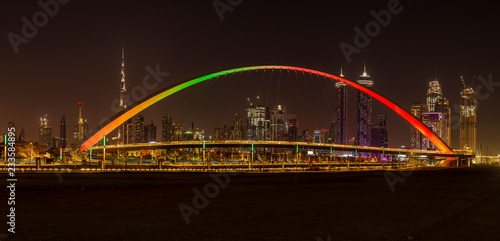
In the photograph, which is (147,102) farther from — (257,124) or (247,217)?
(257,124)

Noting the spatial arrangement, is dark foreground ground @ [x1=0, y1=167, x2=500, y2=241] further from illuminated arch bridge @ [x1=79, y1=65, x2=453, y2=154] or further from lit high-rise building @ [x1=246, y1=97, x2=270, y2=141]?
lit high-rise building @ [x1=246, y1=97, x2=270, y2=141]

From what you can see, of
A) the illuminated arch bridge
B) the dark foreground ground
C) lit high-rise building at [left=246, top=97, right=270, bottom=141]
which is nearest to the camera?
the dark foreground ground

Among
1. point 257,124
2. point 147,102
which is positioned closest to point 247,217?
point 147,102

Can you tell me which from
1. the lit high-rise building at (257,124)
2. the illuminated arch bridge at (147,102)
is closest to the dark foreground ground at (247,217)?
the illuminated arch bridge at (147,102)

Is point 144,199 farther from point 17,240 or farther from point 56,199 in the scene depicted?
point 17,240

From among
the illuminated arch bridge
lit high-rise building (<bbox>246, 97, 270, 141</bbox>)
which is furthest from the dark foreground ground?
lit high-rise building (<bbox>246, 97, 270, 141</bbox>)

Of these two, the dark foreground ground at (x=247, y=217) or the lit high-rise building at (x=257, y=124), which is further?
the lit high-rise building at (x=257, y=124)

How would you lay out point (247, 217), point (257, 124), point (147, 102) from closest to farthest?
point (247, 217) < point (147, 102) < point (257, 124)

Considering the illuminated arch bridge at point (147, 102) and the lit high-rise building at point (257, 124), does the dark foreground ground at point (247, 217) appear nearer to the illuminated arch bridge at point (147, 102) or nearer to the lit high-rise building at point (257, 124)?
the illuminated arch bridge at point (147, 102)

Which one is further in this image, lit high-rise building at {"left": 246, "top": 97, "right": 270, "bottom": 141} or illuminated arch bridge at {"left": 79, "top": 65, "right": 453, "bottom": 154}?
lit high-rise building at {"left": 246, "top": 97, "right": 270, "bottom": 141}

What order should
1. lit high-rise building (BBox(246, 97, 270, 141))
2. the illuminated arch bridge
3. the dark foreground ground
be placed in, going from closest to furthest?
the dark foreground ground < the illuminated arch bridge < lit high-rise building (BBox(246, 97, 270, 141))

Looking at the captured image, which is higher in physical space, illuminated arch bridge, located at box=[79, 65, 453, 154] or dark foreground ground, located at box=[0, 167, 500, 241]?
illuminated arch bridge, located at box=[79, 65, 453, 154]

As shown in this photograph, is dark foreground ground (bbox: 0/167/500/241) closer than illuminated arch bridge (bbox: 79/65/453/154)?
Yes
